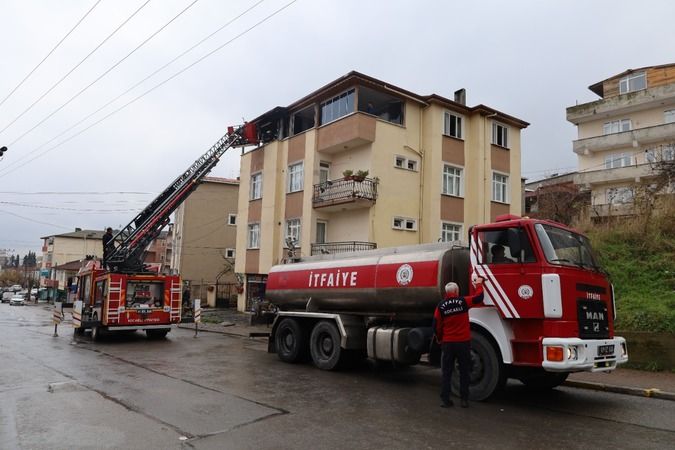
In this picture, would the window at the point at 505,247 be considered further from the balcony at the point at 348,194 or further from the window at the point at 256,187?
the window at the point at 256,187

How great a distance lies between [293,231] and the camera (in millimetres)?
27000

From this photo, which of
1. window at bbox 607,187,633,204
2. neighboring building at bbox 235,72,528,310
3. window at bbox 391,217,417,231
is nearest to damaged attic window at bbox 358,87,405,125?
neighboring building at bbox 235,72,528,310

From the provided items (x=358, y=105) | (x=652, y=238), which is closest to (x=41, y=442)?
(x=652, y=238)

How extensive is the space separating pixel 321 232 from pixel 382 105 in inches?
281

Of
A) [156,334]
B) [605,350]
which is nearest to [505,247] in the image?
[605,350]

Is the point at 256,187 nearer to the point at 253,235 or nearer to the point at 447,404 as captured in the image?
the point at 253,235

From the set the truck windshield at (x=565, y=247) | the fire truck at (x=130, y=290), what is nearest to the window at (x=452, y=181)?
the fire truck at (x=130, y=290)

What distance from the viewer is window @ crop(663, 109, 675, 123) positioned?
128 feet

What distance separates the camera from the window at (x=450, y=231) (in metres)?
25.6

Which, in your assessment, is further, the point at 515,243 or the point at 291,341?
the point at 291,341

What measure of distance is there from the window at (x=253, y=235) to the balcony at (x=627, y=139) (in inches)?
1146

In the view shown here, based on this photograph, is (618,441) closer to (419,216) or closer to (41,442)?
(41,442)

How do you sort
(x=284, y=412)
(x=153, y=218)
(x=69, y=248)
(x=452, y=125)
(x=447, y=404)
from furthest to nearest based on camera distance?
(x=69, y=248)
(x=452, y=125)
(x=153, y=218)
(x=447, y=404)
(x=284, y=412)

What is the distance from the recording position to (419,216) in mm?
25281
